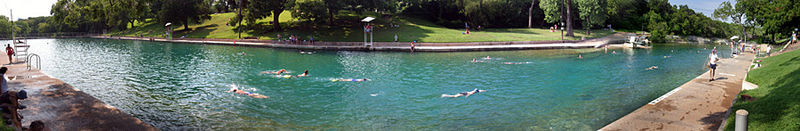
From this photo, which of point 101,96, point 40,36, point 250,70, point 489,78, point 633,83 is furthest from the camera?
point 40,36

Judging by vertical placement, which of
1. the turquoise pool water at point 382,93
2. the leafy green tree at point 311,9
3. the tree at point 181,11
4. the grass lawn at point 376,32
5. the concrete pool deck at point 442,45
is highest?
the tree at point 181,11

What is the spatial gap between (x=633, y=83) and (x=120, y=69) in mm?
33793

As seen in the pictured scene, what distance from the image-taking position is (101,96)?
20078mm

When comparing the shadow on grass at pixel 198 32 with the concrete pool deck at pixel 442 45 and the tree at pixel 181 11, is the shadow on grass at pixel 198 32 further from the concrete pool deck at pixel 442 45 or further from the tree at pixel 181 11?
the concrete pool deck at pixel 442 45

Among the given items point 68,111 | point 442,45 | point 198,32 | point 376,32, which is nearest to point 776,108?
point 68,111

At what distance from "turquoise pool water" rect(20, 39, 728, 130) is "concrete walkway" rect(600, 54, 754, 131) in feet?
5.24

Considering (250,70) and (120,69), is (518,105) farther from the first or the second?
(120,69)

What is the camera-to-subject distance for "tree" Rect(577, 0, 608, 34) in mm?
67562

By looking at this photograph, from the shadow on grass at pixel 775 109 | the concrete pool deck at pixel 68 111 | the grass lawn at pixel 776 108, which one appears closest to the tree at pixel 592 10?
the grass lawn at pixel 776 108

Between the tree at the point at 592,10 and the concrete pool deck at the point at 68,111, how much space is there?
66728 mm

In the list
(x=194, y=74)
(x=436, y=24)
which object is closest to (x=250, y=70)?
(x=194, y=74)

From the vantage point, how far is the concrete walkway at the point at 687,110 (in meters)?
12.1

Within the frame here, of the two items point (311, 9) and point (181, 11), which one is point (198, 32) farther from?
point (311, 9)

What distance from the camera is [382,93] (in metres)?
21.2
